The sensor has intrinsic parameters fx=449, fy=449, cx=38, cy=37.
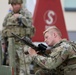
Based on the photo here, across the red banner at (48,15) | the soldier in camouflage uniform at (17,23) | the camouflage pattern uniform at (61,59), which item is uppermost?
the red banner at (48,15)

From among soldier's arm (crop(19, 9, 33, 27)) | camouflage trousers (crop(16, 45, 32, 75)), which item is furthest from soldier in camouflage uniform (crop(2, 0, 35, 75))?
Result: camouflage trousers (crop(16, 45, 32, 75))

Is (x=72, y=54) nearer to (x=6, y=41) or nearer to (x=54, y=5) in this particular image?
(x=6, y=41)

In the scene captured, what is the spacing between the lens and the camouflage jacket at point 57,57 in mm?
5672

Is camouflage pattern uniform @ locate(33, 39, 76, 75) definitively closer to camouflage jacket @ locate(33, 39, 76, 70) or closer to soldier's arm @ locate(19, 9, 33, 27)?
camouflage jacket @ locate(33, 39, 76, 70)

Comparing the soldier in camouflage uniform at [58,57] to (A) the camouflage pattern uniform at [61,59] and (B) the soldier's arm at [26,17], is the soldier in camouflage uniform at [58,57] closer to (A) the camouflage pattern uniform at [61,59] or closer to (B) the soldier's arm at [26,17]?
(A) the camouflage pattern uniform at [61,59]

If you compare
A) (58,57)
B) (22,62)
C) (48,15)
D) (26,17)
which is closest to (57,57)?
(58,57)

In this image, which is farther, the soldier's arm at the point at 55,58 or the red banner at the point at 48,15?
the red banner at the point at 48,15

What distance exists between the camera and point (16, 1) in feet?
26.9

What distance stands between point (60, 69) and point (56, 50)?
10.7 inches

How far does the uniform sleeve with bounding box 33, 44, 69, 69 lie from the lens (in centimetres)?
567

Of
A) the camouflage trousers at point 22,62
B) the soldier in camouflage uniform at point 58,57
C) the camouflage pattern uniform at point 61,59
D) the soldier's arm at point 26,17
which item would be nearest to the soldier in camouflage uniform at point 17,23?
the soldier's arm at point 26,17

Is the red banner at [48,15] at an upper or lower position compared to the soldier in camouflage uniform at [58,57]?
upper

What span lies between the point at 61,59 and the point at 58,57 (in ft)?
0.15

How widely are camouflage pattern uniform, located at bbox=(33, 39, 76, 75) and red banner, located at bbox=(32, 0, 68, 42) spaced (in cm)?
476
